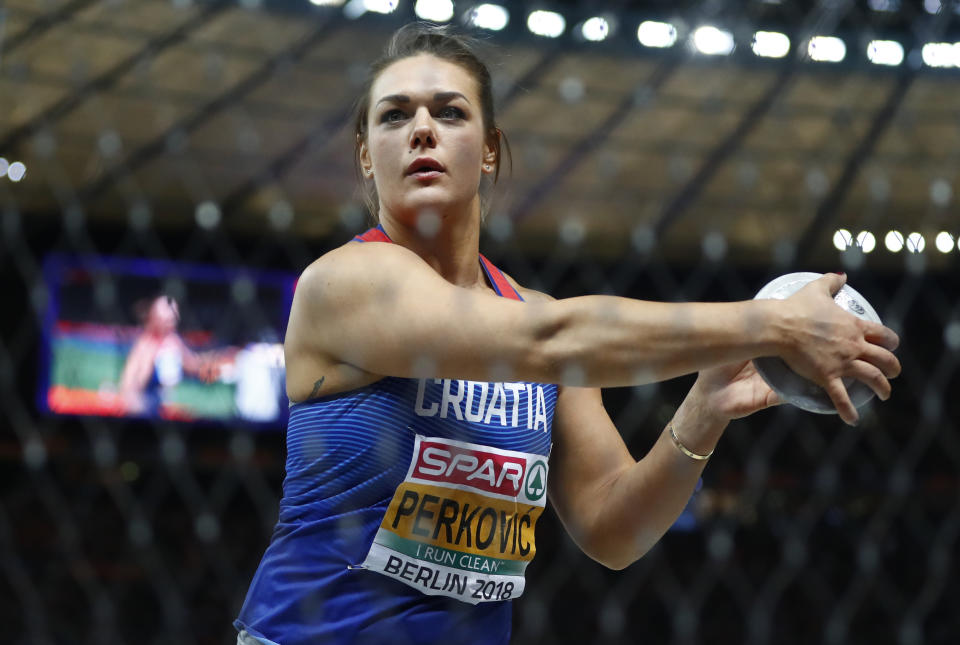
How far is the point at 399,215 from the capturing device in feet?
3.27

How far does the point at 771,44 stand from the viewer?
5.43m

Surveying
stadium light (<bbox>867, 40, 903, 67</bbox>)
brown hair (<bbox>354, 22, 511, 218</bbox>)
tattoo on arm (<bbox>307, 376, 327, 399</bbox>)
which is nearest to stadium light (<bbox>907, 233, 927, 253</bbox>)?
brown hair (<bbox>354, 22, 511, 218</bbox>)

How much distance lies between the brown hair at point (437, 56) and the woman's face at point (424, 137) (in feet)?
0.06

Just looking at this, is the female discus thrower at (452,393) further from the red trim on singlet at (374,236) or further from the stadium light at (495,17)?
the stadium light at (495,17)

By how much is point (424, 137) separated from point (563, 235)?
581 cm

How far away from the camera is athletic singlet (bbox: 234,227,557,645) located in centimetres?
89

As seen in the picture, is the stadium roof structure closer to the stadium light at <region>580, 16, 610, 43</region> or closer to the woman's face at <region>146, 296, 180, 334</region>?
the stadium light at <region>580, 16, 610, 43</region>

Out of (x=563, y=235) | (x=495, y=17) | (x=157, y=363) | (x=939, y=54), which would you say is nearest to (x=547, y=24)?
(x=495, y=17)

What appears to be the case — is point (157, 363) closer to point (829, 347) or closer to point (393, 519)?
point (393, 519)

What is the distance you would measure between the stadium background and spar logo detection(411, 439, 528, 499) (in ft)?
14.3

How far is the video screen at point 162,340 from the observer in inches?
220

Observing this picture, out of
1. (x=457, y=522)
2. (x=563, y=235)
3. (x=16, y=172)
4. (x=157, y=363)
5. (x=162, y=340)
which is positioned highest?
(x=16, y=172)

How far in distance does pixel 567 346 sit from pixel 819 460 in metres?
5.52

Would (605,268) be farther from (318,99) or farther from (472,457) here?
(472,457)
